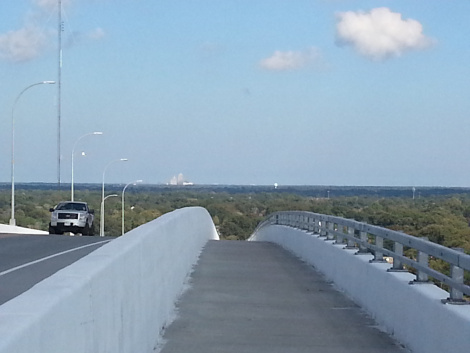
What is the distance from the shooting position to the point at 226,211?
139 metres

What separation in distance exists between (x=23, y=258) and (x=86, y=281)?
62.5ft

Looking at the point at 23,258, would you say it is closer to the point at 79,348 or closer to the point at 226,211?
the point at 79,348

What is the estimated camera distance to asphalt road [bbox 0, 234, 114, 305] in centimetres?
1848

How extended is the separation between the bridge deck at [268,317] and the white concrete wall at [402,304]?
0.76 ft

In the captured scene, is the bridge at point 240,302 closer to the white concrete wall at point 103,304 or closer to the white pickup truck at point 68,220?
the white concrete wall at point 103,304

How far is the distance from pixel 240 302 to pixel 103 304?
8.67 meters

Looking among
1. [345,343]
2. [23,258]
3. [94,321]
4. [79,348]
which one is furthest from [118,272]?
[23,258]

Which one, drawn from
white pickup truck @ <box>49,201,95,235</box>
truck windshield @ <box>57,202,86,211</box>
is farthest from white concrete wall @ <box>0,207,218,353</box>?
truck windshield @ <box>57,202,86,211</box>

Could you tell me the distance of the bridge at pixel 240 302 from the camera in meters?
6.05

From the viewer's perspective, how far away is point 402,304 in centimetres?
1183

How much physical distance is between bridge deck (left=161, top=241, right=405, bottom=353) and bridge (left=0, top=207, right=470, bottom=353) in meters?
0.02

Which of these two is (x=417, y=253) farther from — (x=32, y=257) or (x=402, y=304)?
(x=32, y=257)

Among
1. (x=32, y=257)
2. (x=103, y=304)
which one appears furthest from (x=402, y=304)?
(x=32, y=257)

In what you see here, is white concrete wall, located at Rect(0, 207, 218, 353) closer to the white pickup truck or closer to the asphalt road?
the asphalt road
